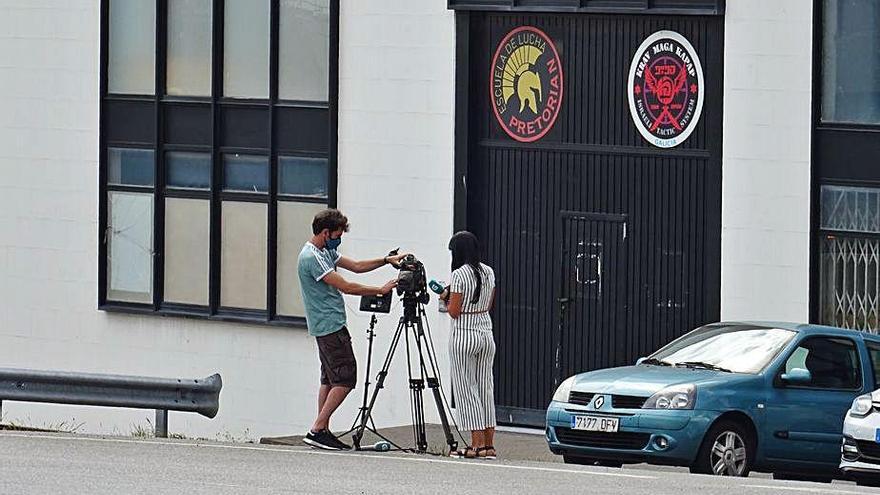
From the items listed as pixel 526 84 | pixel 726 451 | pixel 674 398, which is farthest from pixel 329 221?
pixel 526 84

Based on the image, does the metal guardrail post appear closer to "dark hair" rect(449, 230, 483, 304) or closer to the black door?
"dark hair" rect(449, 230, 483, 304)

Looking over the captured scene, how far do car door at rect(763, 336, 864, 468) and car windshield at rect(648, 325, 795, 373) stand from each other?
0.66 feet

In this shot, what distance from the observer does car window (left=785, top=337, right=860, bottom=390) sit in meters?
15.4

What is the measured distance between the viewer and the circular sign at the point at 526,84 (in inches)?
773

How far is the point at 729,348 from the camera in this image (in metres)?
15.6

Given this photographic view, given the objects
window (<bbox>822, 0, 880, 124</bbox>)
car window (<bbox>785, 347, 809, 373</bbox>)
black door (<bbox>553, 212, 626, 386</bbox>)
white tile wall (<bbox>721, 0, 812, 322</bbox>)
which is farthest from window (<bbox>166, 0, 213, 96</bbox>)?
car window (<bbox>785, 347, 809, 373</bbox>)

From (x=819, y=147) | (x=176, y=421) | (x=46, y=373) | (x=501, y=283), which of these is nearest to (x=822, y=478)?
(x=819, y=147)

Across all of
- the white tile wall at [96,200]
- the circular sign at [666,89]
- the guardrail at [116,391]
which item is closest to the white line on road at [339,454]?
the guardrail at [116,391]

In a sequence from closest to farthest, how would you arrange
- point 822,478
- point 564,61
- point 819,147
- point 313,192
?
point 822,478
point 819,147
point 564,61
point 313,192

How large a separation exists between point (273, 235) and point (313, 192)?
69 cm

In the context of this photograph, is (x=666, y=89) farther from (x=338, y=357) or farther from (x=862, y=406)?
(x=862, y=406)

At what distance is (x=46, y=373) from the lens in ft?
53.6

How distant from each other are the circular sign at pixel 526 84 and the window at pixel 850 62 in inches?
113

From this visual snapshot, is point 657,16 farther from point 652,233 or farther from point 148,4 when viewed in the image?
point 148,4
